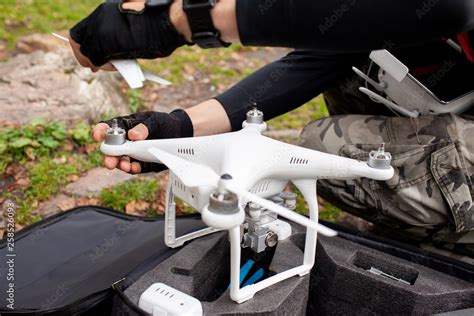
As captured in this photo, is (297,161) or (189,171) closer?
(189,171)

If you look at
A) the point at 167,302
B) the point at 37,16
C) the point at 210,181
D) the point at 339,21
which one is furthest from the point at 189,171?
the point at 37,16

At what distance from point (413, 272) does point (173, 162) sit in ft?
2.46

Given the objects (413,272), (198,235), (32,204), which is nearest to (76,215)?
(32,204)

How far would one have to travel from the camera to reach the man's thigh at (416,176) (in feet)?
4.97

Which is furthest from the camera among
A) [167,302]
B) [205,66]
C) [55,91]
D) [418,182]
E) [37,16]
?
[37,16]

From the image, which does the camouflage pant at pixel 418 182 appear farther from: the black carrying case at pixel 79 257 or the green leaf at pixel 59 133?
the green leaf at pixel 59 133

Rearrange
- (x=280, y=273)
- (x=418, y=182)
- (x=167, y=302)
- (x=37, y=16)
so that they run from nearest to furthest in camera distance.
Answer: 1. (x=167, y=302)
2. (x=280, y=273)
3. (x=418, y=182)
4. (x=37, y=16)

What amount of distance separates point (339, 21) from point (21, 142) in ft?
5.75

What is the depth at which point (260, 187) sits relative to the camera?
1.22 m

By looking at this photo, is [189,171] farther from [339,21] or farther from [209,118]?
[209,118]

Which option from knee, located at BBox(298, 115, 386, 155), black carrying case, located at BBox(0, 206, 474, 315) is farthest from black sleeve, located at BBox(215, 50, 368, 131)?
black carrying case, located at BBox(0, 206, 474, 315)

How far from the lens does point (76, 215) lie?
1811mm

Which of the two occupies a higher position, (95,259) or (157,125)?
(157,125)

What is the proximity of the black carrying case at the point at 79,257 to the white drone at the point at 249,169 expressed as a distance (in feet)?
0.88
